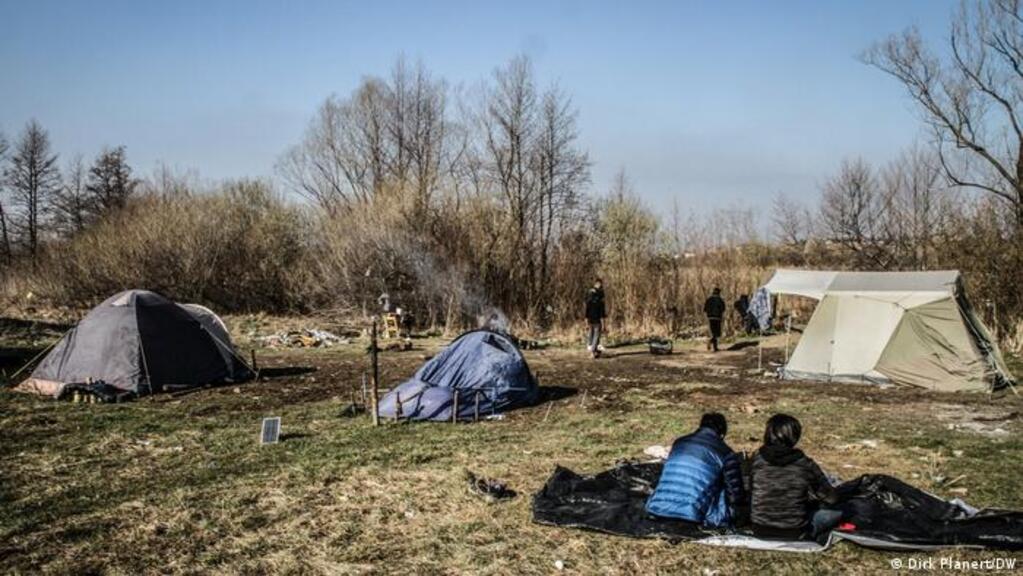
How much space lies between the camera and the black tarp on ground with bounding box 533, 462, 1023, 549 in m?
5.99

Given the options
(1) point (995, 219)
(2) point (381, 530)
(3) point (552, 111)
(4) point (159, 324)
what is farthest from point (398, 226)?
(2) point (381, 530)

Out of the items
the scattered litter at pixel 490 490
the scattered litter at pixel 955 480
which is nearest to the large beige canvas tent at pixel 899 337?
the scattered litter at pixel 955 480

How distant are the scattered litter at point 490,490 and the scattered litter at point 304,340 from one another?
1479cm

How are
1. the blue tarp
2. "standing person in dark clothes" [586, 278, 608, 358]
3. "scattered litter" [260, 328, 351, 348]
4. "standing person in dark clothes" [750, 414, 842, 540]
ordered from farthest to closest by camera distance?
"scattered litter" [260, 328, 351, 348] < "standing person in dark clothes" [586, 278, 608, 358] < the blue tarp < "standing person in dark clothes" [750, 414, 842, 540]

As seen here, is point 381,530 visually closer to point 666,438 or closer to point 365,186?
point 666,438

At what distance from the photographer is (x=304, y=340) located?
22031mm

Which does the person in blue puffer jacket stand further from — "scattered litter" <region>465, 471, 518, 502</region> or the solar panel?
the solar panel

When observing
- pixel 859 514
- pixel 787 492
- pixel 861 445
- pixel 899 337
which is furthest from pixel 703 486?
pixel 899 337

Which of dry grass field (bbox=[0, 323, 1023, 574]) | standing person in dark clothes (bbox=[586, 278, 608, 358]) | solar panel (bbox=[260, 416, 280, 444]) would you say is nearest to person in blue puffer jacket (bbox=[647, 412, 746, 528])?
dry grass field (bbox=[0, 323, 1023, 574])

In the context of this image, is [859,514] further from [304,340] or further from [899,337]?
[304,340]

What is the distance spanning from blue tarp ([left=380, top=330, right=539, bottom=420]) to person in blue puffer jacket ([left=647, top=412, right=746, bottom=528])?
211 inches

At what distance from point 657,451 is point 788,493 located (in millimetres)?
2864

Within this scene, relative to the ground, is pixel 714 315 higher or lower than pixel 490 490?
higher

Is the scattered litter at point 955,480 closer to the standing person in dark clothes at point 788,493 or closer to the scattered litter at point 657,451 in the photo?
the standing person in dark clothes at point 788,493
